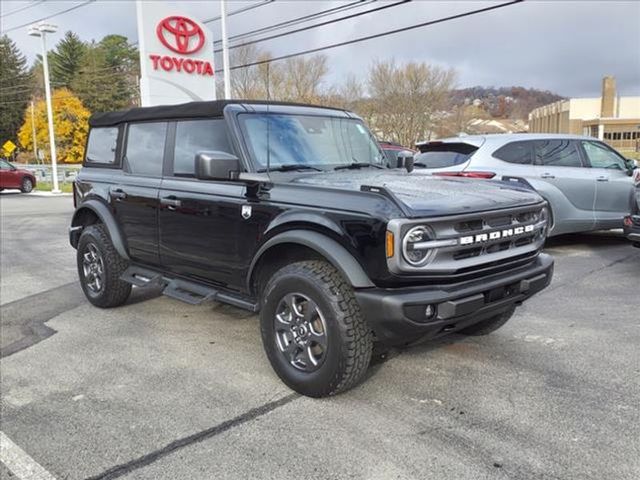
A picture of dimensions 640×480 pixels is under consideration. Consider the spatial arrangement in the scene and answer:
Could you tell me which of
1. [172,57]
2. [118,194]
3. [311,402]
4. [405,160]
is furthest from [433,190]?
[172,57]

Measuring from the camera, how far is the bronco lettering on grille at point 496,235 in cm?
329

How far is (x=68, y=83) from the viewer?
7512 centimetres

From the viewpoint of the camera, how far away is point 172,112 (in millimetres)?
4770

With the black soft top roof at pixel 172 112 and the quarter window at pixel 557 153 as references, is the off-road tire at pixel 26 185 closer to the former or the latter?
the black soft top roof at pixel 172 112

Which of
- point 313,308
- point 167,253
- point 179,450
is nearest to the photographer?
point 179,450

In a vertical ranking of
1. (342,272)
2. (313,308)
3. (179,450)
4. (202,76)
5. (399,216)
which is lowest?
(179,450)

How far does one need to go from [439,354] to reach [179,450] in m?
2.08

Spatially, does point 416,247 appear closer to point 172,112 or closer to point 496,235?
point 496,235

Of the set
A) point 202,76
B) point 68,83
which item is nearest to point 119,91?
point 68,83

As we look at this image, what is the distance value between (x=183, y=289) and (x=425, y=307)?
2.31 meters

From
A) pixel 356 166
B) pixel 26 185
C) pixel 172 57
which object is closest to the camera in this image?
pixel 356 166

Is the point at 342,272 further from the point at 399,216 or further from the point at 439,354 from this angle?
the point at 439,354

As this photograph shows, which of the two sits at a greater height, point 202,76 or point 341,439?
point 202,76

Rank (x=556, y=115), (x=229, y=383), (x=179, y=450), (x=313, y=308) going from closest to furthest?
(x=179, y=450) → (x=313, y=308) → (x=229, y=383) → (x=556, y=115)
